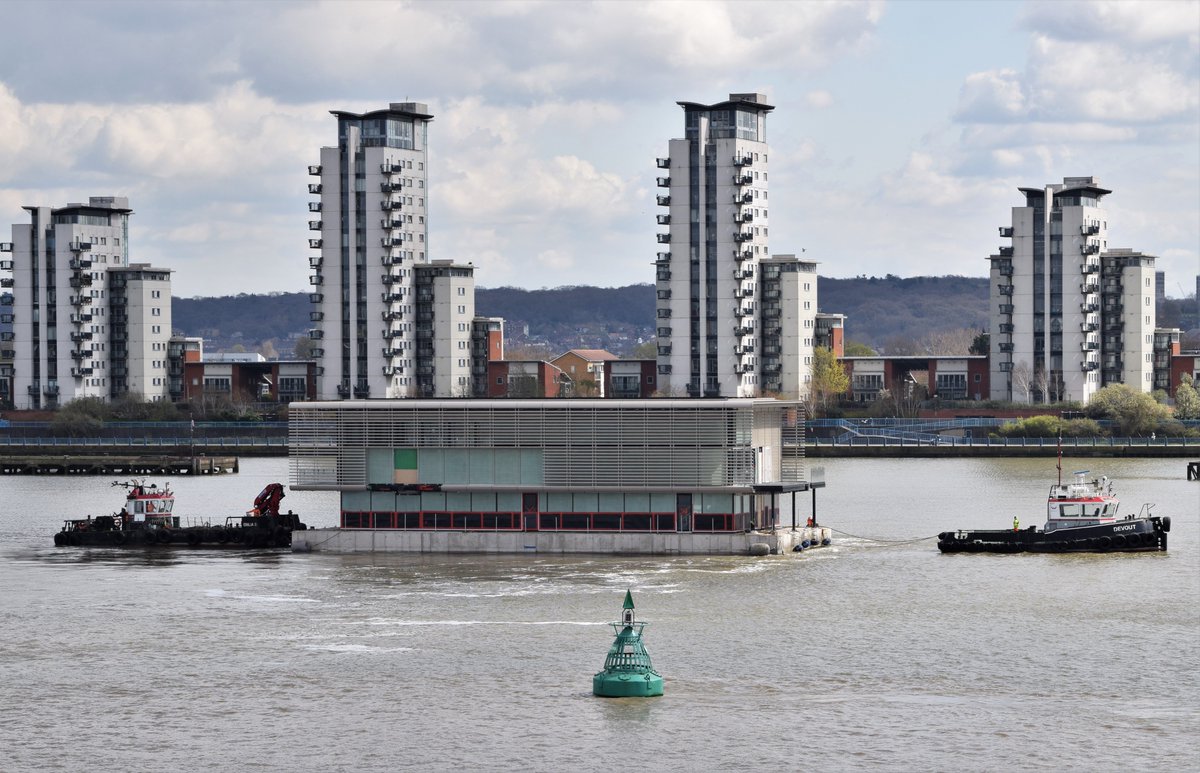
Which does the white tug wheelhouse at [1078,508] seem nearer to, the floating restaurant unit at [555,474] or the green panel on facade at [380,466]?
the floating restaurant unit at [555,474]

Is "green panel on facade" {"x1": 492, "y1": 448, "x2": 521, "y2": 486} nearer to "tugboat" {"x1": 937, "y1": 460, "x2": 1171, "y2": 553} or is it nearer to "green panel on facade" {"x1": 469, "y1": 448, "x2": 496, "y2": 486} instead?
"green panel on facade" {"x1": 469, "y1": 448, "x2": 496, "y2": 486}

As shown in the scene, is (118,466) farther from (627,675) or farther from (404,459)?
(627,675)

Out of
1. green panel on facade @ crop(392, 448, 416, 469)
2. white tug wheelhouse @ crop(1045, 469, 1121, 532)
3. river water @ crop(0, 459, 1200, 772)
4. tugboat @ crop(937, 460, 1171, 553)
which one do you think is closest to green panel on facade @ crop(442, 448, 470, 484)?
green panel on facade @ crop(392, 448, 416, 469)

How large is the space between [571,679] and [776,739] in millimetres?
9111

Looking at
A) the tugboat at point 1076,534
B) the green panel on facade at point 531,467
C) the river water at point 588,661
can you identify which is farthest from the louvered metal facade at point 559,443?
the tugboat at point 1076,534

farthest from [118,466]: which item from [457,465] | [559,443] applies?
[559,443]

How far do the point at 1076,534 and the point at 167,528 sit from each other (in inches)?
1685

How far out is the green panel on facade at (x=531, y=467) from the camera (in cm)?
8631

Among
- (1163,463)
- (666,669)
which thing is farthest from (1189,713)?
(1163,463)

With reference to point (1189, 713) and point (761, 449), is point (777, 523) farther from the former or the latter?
point (1189, 713)

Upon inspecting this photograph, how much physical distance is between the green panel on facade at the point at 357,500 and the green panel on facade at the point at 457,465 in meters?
3.99

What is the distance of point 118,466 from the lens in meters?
176

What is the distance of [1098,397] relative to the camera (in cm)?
19738

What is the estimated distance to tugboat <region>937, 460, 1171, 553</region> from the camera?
8950 centimetres
